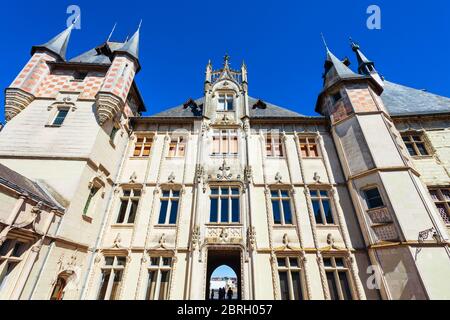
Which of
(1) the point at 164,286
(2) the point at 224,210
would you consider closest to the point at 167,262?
(1) the point at 164,286

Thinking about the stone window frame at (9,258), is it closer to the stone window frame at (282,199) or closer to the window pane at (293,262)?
the stone window frame at (282,199)

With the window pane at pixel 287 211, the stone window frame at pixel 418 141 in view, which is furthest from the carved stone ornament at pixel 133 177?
the stone window frame at pixel 418 141

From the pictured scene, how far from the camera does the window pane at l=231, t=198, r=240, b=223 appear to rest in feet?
37.9

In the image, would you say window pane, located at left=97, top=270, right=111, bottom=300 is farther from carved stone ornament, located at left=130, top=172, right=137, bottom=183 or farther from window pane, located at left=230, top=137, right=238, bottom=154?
window pane, located at left=230, top=137, right=238, bottom=154

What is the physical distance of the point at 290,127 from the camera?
14836mm

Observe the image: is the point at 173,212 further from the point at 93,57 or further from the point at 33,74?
the point at 93,57

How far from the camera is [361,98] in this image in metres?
13.5

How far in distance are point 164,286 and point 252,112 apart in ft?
42.1

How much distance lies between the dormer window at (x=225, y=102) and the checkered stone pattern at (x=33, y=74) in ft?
37.7

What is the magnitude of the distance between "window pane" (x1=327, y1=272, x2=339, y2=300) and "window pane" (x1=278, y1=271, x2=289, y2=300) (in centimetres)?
199

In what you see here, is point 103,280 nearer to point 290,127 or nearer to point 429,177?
point 290,127

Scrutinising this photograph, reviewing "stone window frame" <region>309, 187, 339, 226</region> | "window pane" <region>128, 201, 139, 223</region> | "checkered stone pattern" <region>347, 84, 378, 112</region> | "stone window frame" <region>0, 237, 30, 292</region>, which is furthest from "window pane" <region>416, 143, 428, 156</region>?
"stone window frame" <region>0, 237, 30, 292</region>

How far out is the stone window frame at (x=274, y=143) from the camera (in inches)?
542
